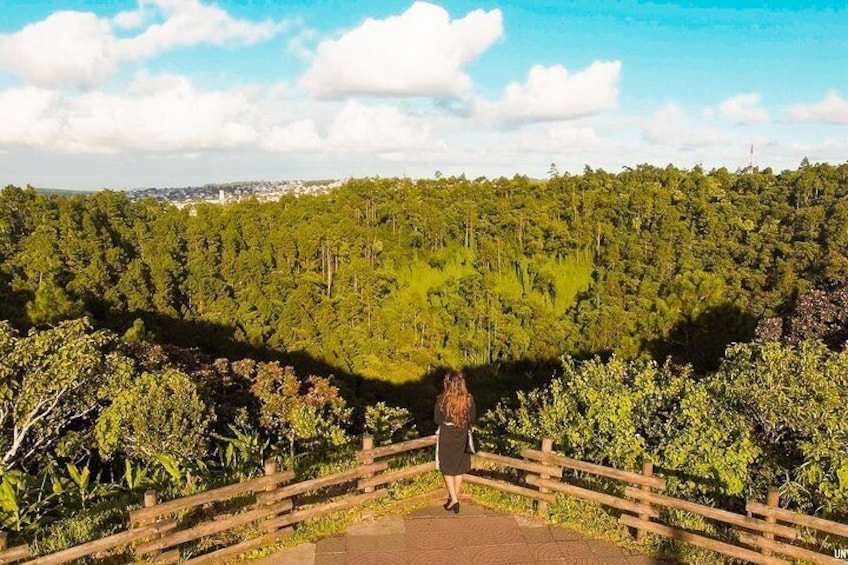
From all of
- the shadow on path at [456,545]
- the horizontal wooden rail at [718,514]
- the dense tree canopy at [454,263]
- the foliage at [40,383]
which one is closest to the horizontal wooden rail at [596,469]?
the horizontal wooden rail at [718,514]

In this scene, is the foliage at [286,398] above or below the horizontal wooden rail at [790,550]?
below

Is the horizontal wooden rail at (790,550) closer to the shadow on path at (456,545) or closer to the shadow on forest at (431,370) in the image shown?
the shadow on path at (456,545)

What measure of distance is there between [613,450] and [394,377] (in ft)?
127

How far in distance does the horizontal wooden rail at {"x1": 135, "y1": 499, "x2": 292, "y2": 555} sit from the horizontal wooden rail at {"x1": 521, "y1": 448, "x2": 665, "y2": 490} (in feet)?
9.38

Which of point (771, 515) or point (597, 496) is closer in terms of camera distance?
point (771, 515)

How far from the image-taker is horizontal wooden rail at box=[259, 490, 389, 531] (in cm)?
644

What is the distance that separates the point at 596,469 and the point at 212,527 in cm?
408

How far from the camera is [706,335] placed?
129 ft

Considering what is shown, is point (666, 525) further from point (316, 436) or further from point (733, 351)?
point (316, 436)

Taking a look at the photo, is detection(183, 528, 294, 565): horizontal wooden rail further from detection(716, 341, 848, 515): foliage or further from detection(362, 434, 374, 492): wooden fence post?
detection(716, 341, 848, 515): foliage

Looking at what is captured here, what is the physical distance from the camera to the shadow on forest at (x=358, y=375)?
Answer: 4262 centimetres

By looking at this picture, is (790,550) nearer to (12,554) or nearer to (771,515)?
(771,515)

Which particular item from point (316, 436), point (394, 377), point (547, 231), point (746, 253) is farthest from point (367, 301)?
point (316, 436)

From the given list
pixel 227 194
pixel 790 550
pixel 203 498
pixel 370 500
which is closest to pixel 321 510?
pixel 370 500
